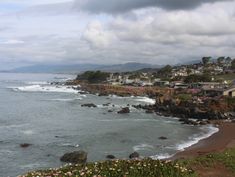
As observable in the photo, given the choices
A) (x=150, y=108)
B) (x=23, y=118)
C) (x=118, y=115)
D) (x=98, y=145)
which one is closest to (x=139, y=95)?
(x=150, y=108)

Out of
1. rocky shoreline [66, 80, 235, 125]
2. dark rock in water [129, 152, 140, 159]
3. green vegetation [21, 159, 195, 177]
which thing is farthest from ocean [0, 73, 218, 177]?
green vegetation [21, 159, 195, 177]

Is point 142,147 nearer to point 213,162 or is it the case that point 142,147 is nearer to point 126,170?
point 213,162

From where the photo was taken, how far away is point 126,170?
43.6ft

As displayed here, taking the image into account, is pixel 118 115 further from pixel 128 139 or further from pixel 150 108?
pixel 128 139

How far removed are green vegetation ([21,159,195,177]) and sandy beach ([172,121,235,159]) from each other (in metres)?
16.3

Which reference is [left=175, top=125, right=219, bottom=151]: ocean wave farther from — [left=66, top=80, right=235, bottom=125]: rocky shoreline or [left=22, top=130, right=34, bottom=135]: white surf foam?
[left=22, top=130, right=34, bottom=135]: white surf foam

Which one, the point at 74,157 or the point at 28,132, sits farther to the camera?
the point at 28,132

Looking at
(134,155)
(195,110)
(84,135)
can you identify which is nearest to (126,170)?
(134,155)

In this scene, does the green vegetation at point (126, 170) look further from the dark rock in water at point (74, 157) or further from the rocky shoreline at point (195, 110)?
the rocky shoreline at point (195, 110)

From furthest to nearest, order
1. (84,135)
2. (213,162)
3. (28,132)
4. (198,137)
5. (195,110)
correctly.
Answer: (195,110), (28,132), (84,135), (198,137), (213,162)

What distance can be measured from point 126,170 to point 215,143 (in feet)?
90.0

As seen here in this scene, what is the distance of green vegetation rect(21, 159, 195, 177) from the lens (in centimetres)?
1261

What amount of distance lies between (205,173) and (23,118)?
4639cm

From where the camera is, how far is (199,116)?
197 ft
